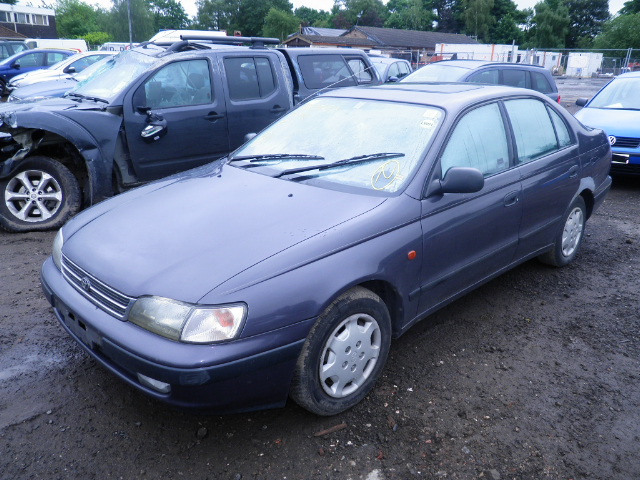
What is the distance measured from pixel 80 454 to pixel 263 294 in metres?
1.20

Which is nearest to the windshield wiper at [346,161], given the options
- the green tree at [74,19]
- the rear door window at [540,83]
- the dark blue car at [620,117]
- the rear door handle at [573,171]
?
the rear door handle at [573,171]

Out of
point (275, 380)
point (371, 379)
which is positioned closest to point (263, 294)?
point (275, 380)

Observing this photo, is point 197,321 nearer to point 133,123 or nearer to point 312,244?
point 312,244

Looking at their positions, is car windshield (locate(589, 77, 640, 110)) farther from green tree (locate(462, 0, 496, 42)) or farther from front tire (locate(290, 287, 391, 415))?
green tree (locate(462, 0, 496, 42))

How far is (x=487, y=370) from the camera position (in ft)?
10.7

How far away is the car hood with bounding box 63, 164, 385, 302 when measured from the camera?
2.44 meters

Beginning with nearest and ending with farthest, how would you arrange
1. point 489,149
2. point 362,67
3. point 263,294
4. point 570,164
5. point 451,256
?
1. point 263,294
2. point 451,256
3. point 489,149
4. point 570,164
5. point 362,67

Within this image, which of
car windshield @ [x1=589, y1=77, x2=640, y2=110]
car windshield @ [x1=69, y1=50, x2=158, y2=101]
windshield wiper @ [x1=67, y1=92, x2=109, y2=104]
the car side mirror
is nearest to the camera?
the car side mirror

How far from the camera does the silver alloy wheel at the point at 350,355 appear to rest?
8.74 ft

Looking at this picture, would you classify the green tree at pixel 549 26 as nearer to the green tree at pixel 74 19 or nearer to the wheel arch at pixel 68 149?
the green tree at pixel 74 19

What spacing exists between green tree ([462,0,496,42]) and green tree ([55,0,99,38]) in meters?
54.1

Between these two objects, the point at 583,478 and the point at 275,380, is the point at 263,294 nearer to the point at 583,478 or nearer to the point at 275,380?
the point at 275,380

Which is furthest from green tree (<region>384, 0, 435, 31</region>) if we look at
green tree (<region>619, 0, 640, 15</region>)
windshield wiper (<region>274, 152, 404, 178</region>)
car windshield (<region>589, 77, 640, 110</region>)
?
windshield wiper (<region>274, 152, 404, 178</region>)

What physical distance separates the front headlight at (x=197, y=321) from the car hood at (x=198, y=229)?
0.06 metres
